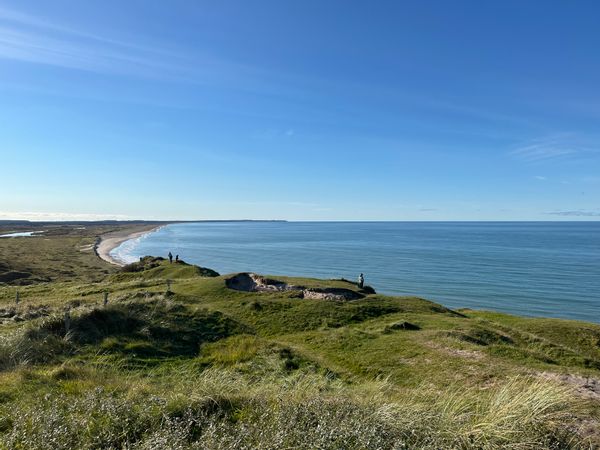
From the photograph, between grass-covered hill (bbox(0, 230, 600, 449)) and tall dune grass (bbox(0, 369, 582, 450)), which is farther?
grass-covered hill (bbox(0, 230, 600, 449))

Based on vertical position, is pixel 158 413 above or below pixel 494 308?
above

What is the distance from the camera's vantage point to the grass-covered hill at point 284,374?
717 centimetres

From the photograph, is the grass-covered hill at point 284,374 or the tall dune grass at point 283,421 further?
the grass-covered hill at point 284,374

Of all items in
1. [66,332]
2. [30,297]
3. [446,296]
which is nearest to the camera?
[66,332]

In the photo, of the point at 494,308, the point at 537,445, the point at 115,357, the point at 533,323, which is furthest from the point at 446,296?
the point at 537,445

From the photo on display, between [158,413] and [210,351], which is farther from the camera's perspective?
[210,351]

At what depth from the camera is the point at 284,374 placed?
589 inches

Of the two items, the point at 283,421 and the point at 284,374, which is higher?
the point at 283,421

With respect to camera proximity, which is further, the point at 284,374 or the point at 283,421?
the point at 284,374

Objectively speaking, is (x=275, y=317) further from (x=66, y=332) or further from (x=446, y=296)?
(x=446, y=296)

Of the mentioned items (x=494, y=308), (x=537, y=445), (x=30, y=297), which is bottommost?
(x=494, y=308)

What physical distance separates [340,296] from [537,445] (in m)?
23.2

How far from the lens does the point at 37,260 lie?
294 ft

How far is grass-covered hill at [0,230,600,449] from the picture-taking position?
7172 mm
